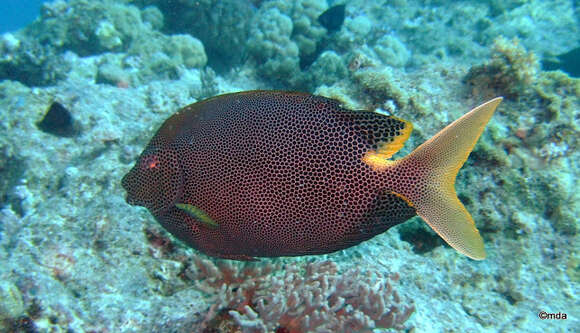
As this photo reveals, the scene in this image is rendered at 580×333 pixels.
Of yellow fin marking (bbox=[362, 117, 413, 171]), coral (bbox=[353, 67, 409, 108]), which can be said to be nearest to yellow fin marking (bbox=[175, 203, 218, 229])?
yellow fin marking (bbox=[362, 117, 413, 171])

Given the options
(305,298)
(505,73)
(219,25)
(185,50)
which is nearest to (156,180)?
(305,298)

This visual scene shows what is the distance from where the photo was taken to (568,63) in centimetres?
882

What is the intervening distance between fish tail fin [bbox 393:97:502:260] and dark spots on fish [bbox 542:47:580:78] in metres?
9.90

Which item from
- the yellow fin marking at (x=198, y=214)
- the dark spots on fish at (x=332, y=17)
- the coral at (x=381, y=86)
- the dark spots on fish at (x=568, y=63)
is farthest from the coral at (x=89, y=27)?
the dark spots on fish at (x=568, y=63)

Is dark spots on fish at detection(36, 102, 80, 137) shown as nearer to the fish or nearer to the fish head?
the fish head

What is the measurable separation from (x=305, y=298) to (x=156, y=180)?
1.35 m

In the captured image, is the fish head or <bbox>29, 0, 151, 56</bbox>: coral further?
<bbox>29, 0, 151, 56</bbox>: coral

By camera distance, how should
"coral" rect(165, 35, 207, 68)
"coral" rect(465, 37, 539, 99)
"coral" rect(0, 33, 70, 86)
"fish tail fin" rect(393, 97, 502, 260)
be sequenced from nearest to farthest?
1. "fish tail fin" rect(393, 97, 502, 260)
2. "coral" rect(465, 37, 539, 99)
3. "coral" rect(0, 33, 70, 86)
4. "coral" rect(165, 35, 207, 68)

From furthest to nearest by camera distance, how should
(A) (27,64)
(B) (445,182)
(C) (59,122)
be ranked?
(A) (27,64) → (C) (59,122) → (B) (445,182)

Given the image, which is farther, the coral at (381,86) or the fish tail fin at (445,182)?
the coral at (381,86)

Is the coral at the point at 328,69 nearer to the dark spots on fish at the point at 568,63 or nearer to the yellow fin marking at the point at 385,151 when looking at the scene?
the yellow fin marking at the point at 385,151

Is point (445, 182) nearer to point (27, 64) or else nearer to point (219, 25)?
point (27, 64)

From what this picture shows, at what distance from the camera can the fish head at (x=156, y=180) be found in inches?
78.4

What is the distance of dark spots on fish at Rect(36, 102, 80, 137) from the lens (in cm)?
434
